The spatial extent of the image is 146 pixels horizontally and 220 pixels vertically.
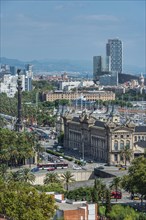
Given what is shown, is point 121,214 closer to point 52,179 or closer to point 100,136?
point 52,179

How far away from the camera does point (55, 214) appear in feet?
115

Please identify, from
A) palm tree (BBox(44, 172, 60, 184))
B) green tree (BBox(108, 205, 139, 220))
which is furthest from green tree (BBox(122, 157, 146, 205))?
green tree (BBox(108, 205, 139, 220))

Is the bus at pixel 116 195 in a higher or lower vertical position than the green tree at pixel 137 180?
lower

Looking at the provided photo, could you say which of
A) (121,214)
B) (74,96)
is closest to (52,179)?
(121,214)

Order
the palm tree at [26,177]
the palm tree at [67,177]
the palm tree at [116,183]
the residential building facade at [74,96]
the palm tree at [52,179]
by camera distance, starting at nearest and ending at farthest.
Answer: the palm tree at [116,183], the palm tree at [26,177], the palm tree at [52,179], the palm tree at [67,177], the residential building facade at [74,96]

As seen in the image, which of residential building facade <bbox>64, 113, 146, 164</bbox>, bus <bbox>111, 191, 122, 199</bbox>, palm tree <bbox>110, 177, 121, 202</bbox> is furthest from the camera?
residential building facade <bbox>64, 113, 146, 164</bbox>

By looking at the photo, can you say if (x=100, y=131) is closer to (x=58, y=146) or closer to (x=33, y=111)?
(x=58, y=146)

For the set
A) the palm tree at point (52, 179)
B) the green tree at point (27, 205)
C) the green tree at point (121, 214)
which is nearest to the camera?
the green tree at point (27, 205)

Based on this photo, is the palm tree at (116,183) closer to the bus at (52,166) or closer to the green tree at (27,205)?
the green tree at (27,205)

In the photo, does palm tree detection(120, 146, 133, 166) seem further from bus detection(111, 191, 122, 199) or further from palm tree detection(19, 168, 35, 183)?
bus detection(111, 191, 122, 199)

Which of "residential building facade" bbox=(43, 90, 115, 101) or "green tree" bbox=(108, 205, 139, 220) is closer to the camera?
"green tree" bbox=(108, 205, 139, 220)

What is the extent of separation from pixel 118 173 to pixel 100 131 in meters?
11.7

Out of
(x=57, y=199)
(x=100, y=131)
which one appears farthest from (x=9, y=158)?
(x=57, y=199)

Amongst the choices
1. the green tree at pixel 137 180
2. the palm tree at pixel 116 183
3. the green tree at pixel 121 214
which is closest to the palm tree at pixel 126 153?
the palm tree at pixel 116 183
